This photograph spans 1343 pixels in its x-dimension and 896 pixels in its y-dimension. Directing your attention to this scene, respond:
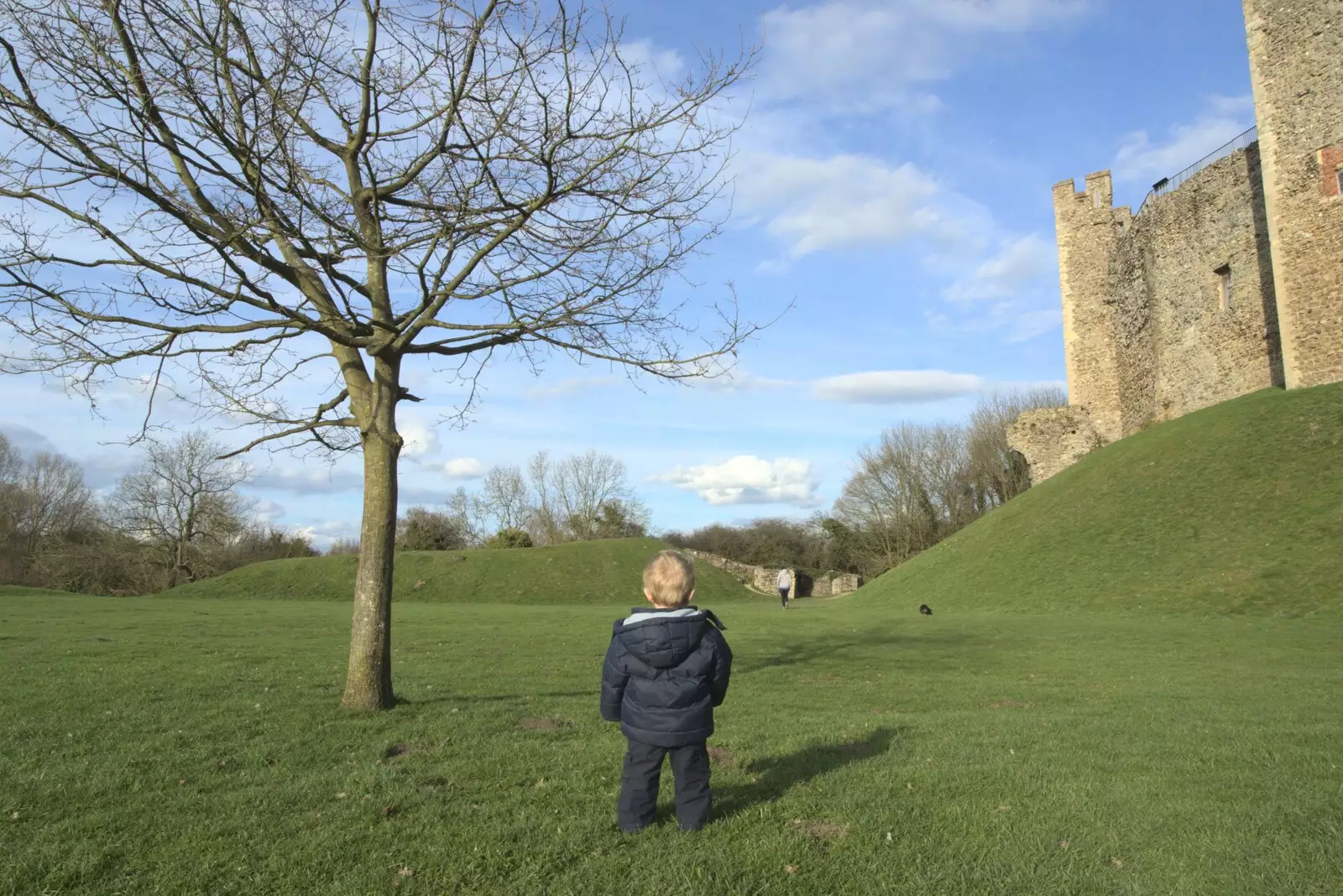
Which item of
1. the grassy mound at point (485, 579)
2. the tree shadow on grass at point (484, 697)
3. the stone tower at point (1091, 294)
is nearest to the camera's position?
the tree shadow on grass at point (484, 697)

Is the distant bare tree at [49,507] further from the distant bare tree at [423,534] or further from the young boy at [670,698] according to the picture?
the young boy at [670,698]

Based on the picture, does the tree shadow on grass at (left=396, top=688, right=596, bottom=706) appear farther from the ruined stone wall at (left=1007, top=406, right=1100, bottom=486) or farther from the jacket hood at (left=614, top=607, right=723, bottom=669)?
the ruined stone wall at (left=1007, top=406, right=1100, bottom=486)

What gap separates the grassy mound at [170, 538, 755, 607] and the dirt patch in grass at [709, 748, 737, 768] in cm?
3360

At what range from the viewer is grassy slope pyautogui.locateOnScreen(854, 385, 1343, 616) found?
20.4 meters

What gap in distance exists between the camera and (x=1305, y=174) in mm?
25578

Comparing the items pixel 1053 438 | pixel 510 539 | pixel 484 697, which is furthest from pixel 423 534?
pixel 484 697

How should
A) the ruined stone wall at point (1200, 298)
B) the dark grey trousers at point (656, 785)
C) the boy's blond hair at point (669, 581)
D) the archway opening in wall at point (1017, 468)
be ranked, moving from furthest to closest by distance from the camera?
the archway opening in wall at point (1017, 468), the ruined stone wall at point (1200, 298), the boy's blond hair at point (669, 581), the dark grey trousers at point (656, 785)

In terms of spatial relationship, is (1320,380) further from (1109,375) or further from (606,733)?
(606,733)

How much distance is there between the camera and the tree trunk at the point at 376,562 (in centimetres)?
776

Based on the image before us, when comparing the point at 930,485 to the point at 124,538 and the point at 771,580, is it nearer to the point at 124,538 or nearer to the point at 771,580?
the point at 771,580

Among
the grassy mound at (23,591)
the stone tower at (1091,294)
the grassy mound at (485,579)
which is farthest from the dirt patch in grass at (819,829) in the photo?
the stone tower at (1091,294)

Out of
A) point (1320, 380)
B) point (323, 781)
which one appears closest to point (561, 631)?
point (323, 781)

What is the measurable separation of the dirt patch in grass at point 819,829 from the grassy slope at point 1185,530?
18847 mm

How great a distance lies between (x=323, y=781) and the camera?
5.46m
